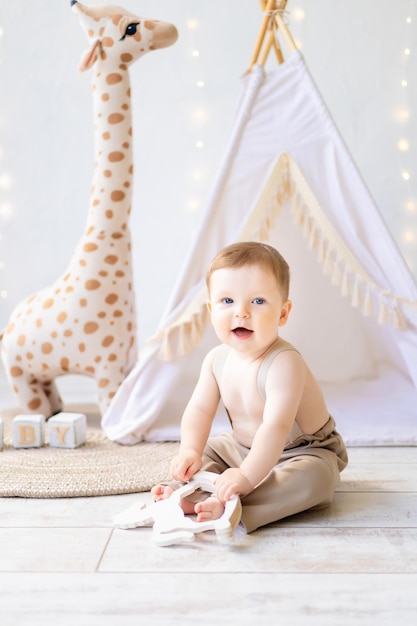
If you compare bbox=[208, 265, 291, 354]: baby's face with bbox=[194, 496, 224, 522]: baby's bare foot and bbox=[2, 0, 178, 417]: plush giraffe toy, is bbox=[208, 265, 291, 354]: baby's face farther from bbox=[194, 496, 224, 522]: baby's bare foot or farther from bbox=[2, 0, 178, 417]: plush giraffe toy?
bbox=[2, 0, 178, 417]: plush giraffe toy

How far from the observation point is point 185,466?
138 centimetres

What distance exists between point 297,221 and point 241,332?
0.75 m

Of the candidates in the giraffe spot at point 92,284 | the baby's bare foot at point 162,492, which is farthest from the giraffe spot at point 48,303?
→ the baby's bare foot at point 162,492

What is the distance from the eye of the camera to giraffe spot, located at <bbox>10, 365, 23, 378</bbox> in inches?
85.0

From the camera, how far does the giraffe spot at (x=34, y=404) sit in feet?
7.23

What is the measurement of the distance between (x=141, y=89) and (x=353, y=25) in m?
0.97

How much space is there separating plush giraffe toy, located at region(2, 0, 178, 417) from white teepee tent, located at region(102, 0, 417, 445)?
131 millimetres

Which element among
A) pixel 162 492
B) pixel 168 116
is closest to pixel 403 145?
pixel 168 116

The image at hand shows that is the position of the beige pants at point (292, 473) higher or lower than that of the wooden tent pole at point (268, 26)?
lower

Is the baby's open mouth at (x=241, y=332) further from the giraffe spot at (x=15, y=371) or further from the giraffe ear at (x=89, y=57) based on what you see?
the giraffe ear at (x=89, y=57)

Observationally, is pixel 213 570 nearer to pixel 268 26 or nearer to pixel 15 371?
pixel 15 371

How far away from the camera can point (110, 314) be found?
81.6 inches

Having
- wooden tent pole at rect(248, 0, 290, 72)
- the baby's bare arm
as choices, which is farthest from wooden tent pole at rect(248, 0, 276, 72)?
the baby's bare arm

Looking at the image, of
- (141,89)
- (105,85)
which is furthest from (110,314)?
(141,89)
